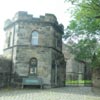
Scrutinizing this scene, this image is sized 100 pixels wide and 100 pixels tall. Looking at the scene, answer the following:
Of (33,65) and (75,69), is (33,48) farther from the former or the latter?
(75,69)

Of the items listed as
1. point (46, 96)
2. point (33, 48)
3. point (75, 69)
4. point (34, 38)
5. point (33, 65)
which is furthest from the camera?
point (75, 69)

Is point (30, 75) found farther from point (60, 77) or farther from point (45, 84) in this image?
point (60, 77)

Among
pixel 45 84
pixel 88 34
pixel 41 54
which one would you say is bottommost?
pixel 45 84

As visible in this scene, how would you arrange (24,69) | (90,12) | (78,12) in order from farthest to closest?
(24,69)
(78,12)
(90,12)

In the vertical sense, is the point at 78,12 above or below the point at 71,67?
above

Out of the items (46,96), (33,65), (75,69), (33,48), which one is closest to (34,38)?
(33,48)

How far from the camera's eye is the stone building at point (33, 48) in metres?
28.3

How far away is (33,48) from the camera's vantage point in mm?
28875

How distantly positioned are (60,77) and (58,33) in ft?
19.9

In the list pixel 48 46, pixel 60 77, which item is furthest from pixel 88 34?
pixel 60 77

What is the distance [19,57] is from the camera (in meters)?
28.4

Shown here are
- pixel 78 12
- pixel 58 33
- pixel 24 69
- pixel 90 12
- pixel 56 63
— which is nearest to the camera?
pixel 90 12

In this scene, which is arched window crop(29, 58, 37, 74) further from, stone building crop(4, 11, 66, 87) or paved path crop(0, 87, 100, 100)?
paved path crop(0, 87, 100, 100)

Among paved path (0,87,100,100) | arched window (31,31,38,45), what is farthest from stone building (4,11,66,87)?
paved path (0,87,100,100)
